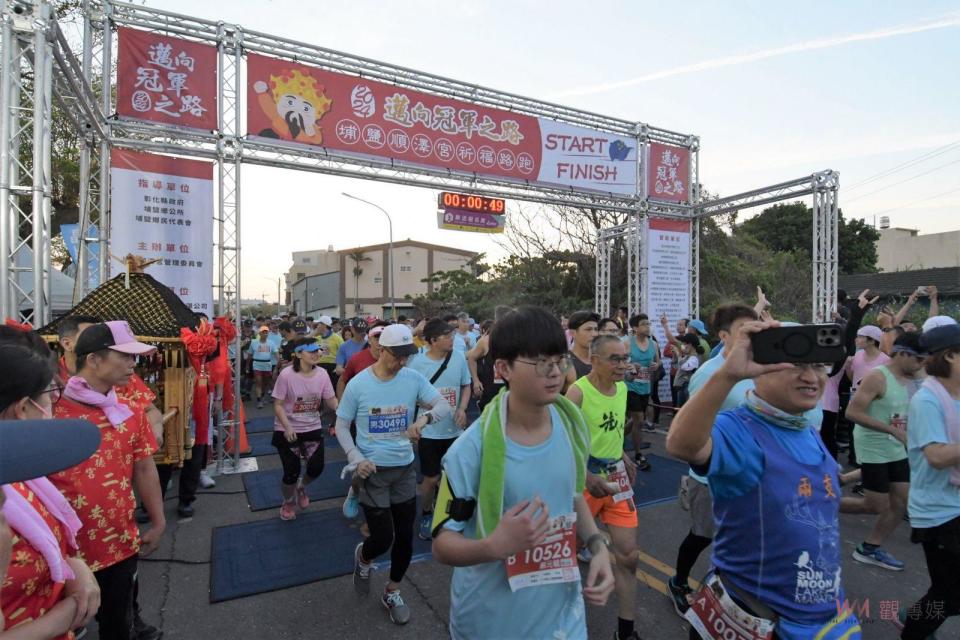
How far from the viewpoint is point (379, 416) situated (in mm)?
Answer: 3676

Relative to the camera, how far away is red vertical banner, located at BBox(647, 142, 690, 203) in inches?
446

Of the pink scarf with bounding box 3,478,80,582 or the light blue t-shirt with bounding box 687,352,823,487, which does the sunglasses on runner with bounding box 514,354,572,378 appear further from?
the pink scarf with bounding box 3,478,80,582

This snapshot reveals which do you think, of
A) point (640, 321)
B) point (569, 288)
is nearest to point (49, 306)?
point (640, 321)

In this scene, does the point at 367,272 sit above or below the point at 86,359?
above

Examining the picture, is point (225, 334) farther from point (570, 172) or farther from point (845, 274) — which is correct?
point (845, 274)

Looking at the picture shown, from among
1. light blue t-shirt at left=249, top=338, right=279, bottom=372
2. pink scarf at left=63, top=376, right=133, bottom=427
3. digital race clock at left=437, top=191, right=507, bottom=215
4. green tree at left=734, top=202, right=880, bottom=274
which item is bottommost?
light blue t-shirt at left=249, top=338, right=279, bottom=372

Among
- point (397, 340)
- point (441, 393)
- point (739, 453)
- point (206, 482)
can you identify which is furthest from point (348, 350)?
point (739, 453)

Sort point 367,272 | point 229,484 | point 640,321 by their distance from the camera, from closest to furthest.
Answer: point 229,484 → point 640,321 → point 367,272

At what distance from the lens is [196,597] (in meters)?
3.83

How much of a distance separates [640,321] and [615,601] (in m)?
4.90

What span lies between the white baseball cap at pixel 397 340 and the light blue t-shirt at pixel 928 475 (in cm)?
295

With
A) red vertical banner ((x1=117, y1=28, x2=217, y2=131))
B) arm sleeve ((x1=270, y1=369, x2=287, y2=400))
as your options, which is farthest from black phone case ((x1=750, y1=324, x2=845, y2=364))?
red vertical banner ((x1=117, y1=28, x2=217, y2=131))

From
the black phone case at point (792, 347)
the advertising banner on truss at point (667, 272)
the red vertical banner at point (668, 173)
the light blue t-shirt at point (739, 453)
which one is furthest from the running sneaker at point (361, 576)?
the red vertical banner at point (668, 173)

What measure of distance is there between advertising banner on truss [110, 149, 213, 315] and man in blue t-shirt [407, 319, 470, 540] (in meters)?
3.52
